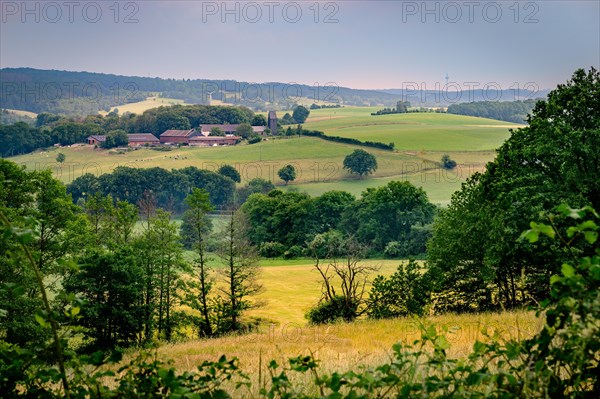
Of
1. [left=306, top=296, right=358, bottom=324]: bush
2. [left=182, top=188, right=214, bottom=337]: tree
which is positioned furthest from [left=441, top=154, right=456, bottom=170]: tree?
[left=306, top=296, right=358, bottom=324]: bush

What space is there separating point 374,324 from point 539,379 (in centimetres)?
2636

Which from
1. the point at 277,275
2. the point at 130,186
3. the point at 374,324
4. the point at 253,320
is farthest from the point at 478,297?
the point at 130,186

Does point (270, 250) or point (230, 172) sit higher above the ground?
point (230, 172)

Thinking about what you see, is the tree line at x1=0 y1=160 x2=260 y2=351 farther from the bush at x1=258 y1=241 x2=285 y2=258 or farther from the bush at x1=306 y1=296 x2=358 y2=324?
the bush at x1=258 y1=241 x2=285 y2=258

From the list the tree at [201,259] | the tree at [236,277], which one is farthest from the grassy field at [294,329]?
the tree at [201,259]

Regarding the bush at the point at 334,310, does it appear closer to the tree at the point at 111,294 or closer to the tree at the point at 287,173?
the tree at the point at 111,294

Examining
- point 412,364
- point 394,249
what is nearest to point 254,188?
point 394,249

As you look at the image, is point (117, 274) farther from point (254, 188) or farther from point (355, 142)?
point (355, 142)

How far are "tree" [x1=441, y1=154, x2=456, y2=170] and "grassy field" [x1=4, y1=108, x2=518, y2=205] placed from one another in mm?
1834

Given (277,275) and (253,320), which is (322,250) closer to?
(277,275)

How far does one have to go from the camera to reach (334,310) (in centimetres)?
3834

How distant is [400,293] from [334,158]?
122 meters

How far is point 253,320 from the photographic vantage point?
1917 inches

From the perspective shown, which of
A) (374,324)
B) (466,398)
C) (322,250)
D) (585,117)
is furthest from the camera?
(322,250)
